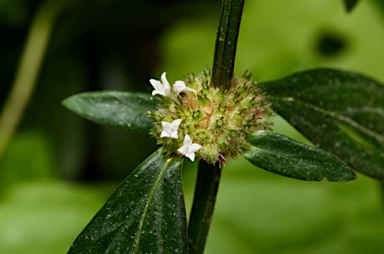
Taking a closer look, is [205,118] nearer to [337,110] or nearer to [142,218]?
[142,218]

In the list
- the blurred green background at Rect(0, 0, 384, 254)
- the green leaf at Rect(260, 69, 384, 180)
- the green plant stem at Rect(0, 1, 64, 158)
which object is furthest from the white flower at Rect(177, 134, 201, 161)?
the green plant stem at Rect(0, 1, 64, 158)

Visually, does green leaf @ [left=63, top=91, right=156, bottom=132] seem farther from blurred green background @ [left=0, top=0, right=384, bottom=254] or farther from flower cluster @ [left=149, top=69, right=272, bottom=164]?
blurred green background @ [left=0, top=0, right=384, bottom=254]

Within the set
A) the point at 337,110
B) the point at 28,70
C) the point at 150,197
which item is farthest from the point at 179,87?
the point at 28,70

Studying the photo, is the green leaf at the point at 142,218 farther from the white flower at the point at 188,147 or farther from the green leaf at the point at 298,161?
the green leaf at the point at 298,161

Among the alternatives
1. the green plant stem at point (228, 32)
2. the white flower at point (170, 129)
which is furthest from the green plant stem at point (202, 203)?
the green plant stem at point (228, 32)

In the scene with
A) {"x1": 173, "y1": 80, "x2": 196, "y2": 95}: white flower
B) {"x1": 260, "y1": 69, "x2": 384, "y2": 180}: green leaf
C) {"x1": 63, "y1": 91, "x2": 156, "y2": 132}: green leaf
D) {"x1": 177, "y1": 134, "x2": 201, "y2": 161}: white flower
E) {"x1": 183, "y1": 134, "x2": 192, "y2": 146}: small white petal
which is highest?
{"x1": 260, "y1": 69, "x2": 384, "y2": 180}: green leaf

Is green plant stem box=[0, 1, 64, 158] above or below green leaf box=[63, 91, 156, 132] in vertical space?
above

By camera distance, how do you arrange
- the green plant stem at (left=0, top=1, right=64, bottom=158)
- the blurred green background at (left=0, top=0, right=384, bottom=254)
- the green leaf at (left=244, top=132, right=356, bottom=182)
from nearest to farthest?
the green leaf at (left=244, top=132, right=356, bottom=182) < the blurred green background at (left=0, top=0, right=384, bottom=254) < the green plant stem at (left=0, top=1, right=64, bottom=158)

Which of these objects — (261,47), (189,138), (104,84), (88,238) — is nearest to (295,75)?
(189,138)

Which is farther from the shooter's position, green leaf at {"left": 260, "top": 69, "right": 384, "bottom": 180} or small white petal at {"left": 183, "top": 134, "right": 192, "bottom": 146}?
green leaf at {"left": 260, "top": 69, "right": 384, "bottom": 180}
